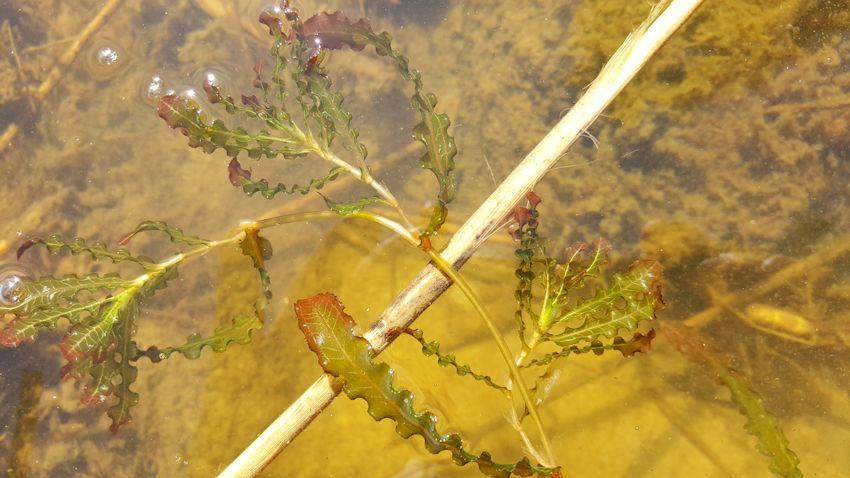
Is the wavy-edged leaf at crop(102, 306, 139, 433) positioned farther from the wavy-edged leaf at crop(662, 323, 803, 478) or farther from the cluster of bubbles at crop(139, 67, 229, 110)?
the wavy-edged leaf at crop(662, 323, 803, 478)

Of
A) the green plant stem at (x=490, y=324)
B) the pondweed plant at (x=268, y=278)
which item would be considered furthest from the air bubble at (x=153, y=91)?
the green plant stem at (x=490, y=324)

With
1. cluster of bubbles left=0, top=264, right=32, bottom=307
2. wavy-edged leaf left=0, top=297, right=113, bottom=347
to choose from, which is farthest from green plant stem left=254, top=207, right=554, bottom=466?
cluster of bubbles left=0, top=264, right=32, bottom=307

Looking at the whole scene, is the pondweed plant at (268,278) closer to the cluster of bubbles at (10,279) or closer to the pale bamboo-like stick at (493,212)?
the pale bamboo-like stick at (493,212)

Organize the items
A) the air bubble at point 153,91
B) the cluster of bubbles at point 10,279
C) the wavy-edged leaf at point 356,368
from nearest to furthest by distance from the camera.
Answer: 1. the wavy-edged leaf at point 356,368
2. the cluster of bubbles at point 10,279
3. the air bubble at point 153,91

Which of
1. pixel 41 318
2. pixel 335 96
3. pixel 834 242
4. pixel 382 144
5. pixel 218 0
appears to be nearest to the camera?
pixel 41 318

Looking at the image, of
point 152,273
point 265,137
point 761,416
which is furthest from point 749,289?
point 152,273

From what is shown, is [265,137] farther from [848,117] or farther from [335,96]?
[848,117]
